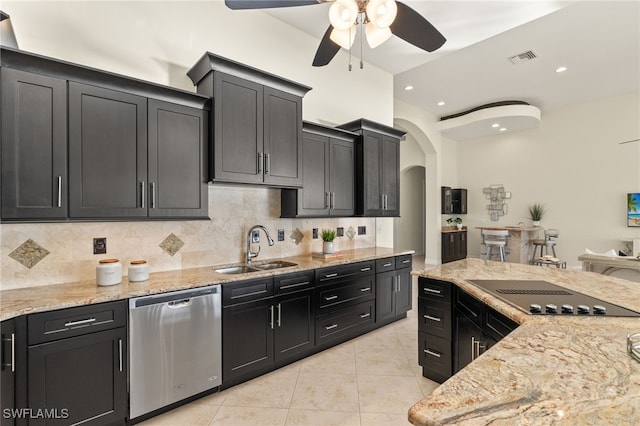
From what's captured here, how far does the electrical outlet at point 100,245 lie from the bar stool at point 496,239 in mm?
7162

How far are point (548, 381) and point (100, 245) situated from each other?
280cm

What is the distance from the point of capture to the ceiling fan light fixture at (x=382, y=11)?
205 centimetres

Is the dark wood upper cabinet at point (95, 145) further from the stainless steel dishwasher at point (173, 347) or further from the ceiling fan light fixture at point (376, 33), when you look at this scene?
the ceiling fan light fixture at point (376, 33)

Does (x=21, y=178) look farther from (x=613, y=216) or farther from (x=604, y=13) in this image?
(x=613, y=216)

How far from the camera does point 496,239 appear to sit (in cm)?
693

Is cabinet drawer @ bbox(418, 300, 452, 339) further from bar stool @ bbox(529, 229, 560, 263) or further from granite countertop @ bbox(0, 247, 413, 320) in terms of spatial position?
bar stool @ bbox(529, 229, 560, 263)

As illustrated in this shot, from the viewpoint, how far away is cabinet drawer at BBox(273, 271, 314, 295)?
2.68 metres

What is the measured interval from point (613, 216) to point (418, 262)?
13.7ft

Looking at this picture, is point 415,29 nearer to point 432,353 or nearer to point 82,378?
point 432,353

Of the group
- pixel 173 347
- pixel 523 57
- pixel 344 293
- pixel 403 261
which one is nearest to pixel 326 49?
pixel 344 293

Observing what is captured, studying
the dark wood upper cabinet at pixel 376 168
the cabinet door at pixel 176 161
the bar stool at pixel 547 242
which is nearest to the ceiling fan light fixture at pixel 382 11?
the cabinet door at pixel 176 161

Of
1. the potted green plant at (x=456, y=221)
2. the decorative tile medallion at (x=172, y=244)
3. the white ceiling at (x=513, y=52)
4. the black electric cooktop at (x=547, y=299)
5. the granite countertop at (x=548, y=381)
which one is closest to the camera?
the granite countertop at (x=548, y=381)

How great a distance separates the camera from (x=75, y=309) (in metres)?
1.79

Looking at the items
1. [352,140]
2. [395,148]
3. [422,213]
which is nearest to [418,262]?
[422,213]
